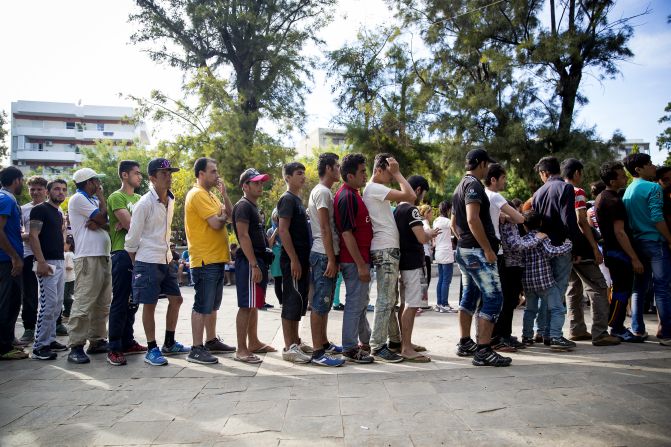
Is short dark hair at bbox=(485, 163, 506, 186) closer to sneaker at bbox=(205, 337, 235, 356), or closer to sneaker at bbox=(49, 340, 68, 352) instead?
sneaker at bbox=(205, 337, 235, 356)

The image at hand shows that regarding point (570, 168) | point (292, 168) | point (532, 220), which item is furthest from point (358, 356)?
point (570, 168)

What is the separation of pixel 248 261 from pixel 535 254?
3105mm

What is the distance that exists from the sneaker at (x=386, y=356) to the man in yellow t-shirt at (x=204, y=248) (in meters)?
1.67

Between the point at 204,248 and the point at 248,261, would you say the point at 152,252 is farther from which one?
the point at 248,261

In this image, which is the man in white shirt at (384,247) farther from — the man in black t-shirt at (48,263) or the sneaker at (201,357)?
the man in black t-shirt at (48,263)

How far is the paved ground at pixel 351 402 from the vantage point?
113 inches

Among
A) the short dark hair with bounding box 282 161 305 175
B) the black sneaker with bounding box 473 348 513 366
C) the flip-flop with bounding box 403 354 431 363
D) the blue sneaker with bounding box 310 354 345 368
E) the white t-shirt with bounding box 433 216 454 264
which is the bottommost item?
the blue sneaker with bounding box 310 354 345 368

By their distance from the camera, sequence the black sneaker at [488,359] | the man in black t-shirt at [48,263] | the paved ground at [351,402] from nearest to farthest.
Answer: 1. the paved ground at [351,402]
2. the black sneaker at [488,359]
3. the man in black t-shirt at [48,263]

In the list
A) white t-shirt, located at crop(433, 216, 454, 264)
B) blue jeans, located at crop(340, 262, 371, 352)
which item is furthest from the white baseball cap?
white t-shirt, located at crop(433, 216, 454, 264)

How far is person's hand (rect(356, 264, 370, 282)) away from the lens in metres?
4.59

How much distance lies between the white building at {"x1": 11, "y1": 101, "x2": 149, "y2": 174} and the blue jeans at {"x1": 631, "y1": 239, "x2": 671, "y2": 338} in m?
61.5

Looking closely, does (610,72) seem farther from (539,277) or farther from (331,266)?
(331,266)

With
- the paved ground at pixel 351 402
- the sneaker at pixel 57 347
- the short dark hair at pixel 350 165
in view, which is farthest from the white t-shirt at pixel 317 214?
the sneaker at pixel 57 347

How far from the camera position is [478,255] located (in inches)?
179
